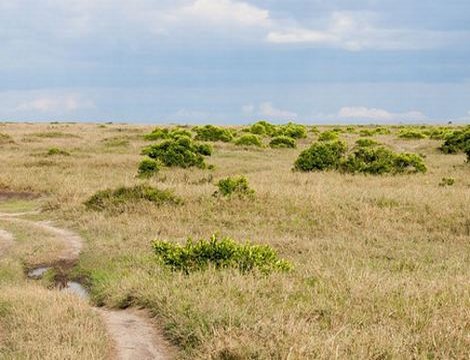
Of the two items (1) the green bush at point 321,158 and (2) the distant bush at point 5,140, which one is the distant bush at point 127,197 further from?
(2) the distant bush at point 5,140

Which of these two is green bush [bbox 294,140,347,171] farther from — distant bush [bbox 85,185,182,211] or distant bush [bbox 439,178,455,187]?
distant bush [bbox 85,185,182,211]

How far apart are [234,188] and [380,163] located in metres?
11.0

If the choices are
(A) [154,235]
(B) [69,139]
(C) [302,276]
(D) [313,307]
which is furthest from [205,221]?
(B) [69,139]

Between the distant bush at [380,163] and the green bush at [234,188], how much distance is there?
32.9ft

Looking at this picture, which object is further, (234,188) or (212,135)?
(212,135)

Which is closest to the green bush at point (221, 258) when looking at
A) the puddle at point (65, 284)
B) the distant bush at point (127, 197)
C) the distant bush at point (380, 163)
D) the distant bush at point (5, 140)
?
the puddle at point (65, 284)

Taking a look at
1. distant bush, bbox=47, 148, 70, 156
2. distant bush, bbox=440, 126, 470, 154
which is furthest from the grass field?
distant bush, bbox=440, 126, 470, 154

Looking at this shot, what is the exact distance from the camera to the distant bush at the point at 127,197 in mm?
20453

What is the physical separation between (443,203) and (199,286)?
40.6ft

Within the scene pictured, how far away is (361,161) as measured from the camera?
30.0m

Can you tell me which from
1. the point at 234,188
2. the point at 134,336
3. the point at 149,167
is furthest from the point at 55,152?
the point at 134,336

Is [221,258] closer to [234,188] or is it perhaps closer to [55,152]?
[234,188]

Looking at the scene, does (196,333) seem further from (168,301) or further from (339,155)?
(339,155)

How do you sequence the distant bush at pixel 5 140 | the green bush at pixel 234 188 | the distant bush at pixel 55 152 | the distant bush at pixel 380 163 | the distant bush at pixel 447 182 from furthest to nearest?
the distant bush at pixel 5 140
the distant bush at pixel 55 152
the distant bush at pixel 380 163
the distant bush at pixel 447 182
the green bush at pixel 234 188
